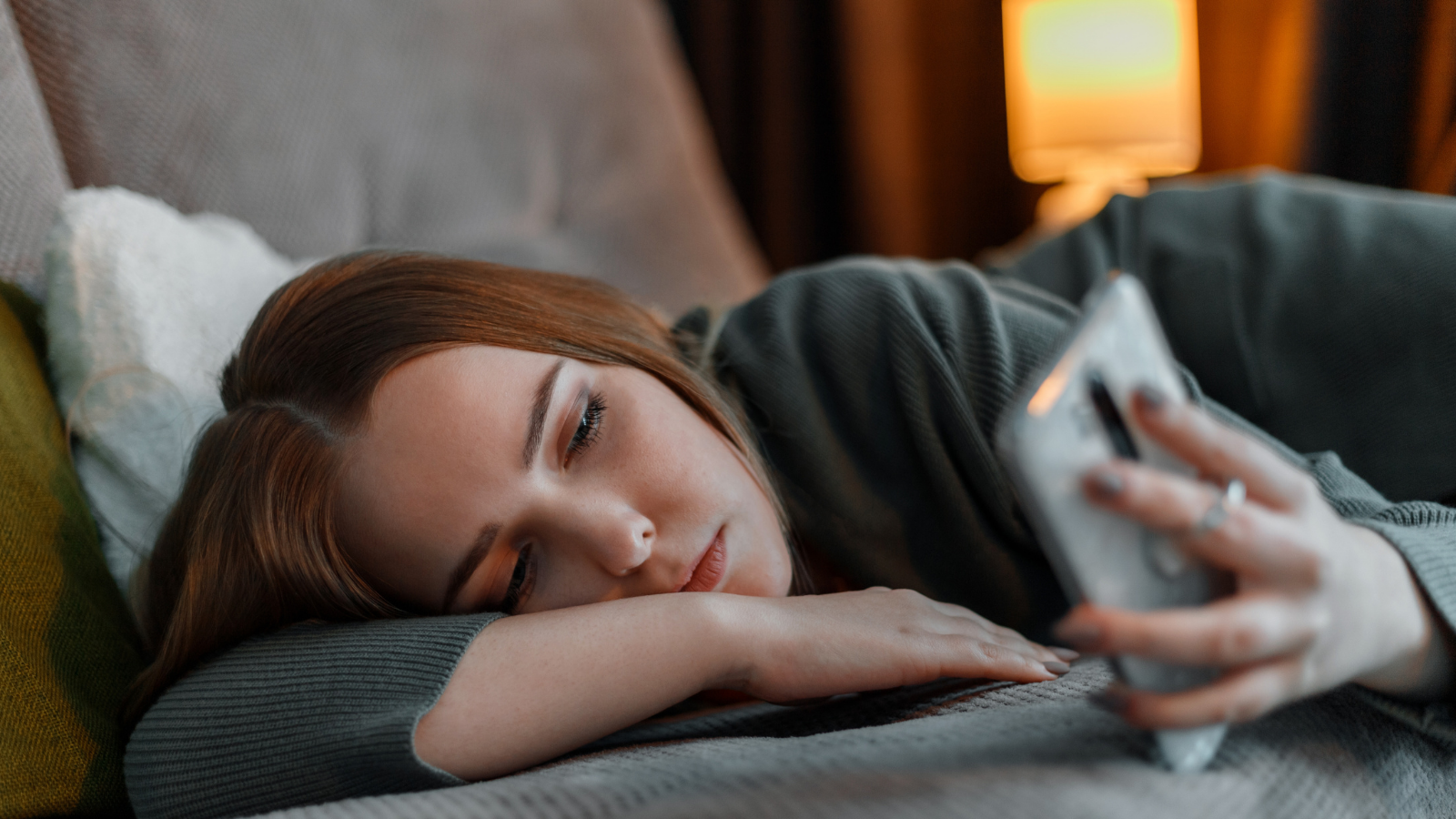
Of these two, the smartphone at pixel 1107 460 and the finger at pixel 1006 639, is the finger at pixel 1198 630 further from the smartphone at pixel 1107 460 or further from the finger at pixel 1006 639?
the finger at pixel 1006 639

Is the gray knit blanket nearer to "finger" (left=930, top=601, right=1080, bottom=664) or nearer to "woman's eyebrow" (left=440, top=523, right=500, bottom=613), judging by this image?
"finger" (left=930, top=601, right=1080, bottom=664)

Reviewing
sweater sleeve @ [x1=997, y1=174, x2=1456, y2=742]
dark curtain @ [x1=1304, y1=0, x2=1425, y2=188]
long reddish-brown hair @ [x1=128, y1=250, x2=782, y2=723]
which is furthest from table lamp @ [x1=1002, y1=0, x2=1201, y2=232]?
long reddish-brown hair @ [x1=128, y1=250, x2=782, y2=723]

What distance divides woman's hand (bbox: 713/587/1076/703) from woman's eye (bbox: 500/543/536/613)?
0.17 m

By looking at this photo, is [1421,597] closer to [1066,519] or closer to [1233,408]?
[1066,519]

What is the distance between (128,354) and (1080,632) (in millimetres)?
818

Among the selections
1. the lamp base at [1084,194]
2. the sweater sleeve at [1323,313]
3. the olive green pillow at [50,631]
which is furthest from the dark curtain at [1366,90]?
the olive green pillow at [50,631]

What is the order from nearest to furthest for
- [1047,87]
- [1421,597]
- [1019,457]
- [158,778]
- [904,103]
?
1. [1019,457]
2. [1421,597]
3. [158,778]
4. [1047,87]
5. [904,103]

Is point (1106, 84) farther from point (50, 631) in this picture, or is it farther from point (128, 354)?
point (50, 631)

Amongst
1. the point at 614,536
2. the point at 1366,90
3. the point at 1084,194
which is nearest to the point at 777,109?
the point at 1084,194

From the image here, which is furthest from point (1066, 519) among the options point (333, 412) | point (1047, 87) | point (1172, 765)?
point (1047, 87)

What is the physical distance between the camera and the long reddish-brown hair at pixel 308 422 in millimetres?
741

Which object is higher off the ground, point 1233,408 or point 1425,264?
point 1425,264

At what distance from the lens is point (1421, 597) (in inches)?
19.6

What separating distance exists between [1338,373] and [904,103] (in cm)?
162
